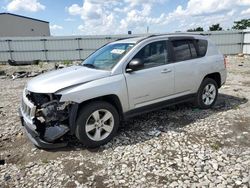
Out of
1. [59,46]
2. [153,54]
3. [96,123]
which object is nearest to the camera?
[96,123]

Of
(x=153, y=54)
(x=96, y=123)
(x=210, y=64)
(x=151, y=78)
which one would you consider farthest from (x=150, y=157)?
(x=210, y=64)

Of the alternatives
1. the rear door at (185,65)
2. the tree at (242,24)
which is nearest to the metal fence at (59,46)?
the rear door at (185,65)

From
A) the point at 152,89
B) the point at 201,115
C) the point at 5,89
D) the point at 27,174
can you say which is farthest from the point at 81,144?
the point at 5,89

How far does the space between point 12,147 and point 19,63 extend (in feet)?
48.3

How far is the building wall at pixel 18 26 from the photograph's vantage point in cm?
3516

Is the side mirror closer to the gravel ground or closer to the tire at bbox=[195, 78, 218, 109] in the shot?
the gravel ground

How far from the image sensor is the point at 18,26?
3638cm

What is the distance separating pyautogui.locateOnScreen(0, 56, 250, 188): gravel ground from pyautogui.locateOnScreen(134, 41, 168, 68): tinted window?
129 centimetres

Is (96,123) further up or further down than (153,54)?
further down

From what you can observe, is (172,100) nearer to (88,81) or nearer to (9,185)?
(88,81)

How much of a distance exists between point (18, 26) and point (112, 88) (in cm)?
3681

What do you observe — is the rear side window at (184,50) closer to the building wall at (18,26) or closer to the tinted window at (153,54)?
the tinted window at (153,54)

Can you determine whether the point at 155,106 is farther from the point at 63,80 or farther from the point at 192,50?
the point at 63,80

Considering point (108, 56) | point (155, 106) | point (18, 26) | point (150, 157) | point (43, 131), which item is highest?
point (18, 26)
